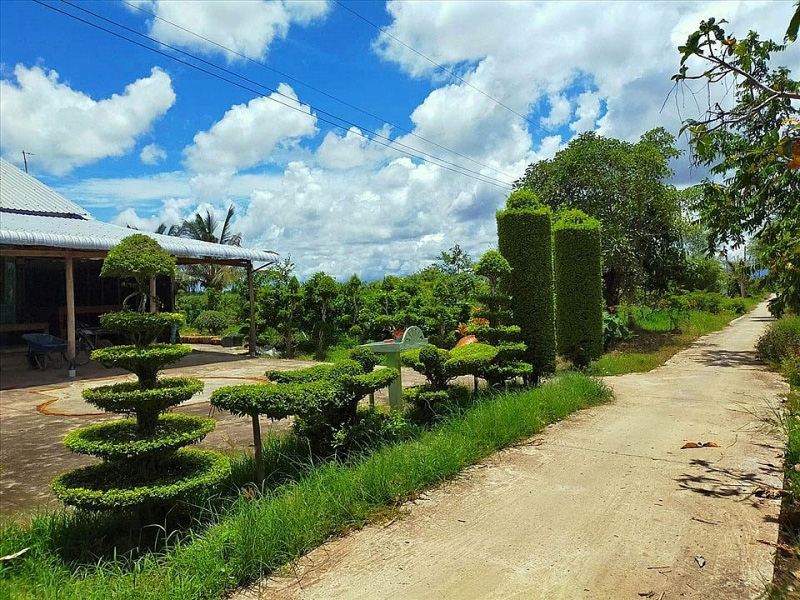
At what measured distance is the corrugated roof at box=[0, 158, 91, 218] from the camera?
17036 millimetres

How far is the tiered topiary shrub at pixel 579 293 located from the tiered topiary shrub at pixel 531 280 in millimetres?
2679

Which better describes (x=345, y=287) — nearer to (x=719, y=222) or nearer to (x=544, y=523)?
(x=719, y=222)

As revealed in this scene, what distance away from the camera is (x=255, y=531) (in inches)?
137

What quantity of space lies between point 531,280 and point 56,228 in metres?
11.0

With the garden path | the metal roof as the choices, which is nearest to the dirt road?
the garden path

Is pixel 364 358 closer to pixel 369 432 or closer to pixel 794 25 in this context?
pixel 369 432

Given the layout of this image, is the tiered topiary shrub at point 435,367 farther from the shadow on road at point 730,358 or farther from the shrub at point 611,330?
the shrub at point 611,330

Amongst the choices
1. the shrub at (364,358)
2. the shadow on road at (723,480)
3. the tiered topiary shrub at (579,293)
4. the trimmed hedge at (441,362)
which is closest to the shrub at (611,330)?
the tiered topiary shrub at (579,293)

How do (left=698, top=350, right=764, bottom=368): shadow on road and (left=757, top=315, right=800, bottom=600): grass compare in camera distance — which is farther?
(left=698, top=350, right=764, bottom=368): shadow on road

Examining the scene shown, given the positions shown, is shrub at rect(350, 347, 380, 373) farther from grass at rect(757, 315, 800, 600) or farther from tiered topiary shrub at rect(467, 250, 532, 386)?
grass at rect(757, 315, 800, 600)

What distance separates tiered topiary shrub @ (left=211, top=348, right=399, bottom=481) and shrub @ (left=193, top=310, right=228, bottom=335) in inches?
688

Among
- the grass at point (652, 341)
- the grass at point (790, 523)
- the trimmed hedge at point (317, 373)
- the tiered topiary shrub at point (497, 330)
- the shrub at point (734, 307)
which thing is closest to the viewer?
the grass at point (790, 523)

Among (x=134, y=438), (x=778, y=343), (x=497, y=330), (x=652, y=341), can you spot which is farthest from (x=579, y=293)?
(x=134, y=438)

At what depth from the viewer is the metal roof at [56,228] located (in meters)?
11.8
